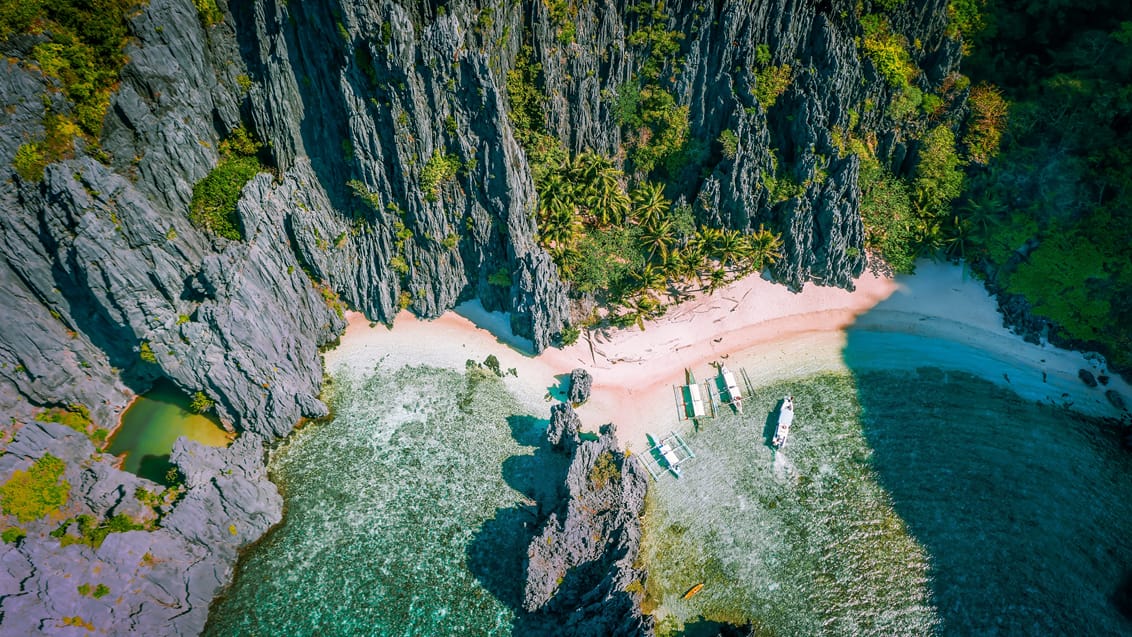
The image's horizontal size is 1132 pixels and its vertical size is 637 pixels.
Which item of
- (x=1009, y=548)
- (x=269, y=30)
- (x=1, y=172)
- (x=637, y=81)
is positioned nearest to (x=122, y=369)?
(x=1, y=172)

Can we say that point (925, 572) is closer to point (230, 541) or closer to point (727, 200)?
point (727, 200)

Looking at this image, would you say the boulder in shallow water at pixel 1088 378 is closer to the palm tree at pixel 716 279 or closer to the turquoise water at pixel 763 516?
the turquoise water at pixel 763 516

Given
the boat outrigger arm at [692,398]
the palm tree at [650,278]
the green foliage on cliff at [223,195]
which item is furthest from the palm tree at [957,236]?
the green foliage on cliff at [223,195]

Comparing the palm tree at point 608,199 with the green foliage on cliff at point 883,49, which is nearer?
the green foliage on cliff at point 883,49

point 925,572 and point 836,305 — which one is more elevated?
point 836,305

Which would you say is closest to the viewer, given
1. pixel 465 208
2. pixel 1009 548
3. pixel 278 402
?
pixel 1009 548


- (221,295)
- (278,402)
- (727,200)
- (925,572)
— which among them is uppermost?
(727,200)

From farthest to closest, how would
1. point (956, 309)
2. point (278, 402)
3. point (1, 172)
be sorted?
1. point (956, 309)
2. point (278, 402)
3. point (1, 172)
